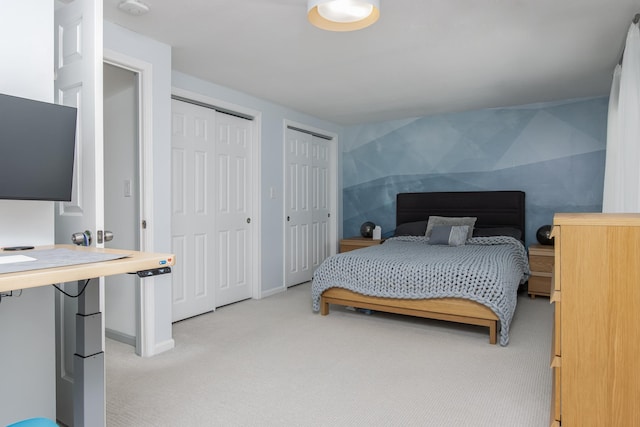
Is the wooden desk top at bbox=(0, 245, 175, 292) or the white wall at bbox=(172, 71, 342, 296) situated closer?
the wooden desk top at bbox=(0, 245, 175, 292)

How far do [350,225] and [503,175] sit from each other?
2277mm

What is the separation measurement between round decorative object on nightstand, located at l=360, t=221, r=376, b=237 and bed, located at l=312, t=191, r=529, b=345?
0.68 m

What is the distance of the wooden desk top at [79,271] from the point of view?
1.00 m

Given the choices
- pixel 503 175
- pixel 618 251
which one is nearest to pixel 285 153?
pixel 503 175

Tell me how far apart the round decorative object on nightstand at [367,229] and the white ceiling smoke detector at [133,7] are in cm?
395

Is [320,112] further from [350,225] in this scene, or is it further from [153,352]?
[153,352]

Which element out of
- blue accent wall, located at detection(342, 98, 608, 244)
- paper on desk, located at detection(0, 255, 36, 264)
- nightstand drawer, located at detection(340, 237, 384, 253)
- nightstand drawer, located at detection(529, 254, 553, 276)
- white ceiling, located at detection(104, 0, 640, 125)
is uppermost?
white ceiling, located at detection(104, 0, 640, 125)

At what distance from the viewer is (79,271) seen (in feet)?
3.71

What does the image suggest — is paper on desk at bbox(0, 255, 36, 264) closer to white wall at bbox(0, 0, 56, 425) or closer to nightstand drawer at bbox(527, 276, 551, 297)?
white wall at bbox(0, 0, 56, 425)

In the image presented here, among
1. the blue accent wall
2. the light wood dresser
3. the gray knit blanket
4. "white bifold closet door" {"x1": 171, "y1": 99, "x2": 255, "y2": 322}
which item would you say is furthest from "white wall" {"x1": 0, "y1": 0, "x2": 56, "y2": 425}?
the blue accent wall

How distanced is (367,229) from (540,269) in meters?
2.22

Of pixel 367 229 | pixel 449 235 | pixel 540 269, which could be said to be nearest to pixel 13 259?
pixel 449 235

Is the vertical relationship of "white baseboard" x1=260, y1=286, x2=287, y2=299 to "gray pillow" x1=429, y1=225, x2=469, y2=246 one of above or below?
below

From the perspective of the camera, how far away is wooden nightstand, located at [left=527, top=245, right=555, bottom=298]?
4.37 metres
